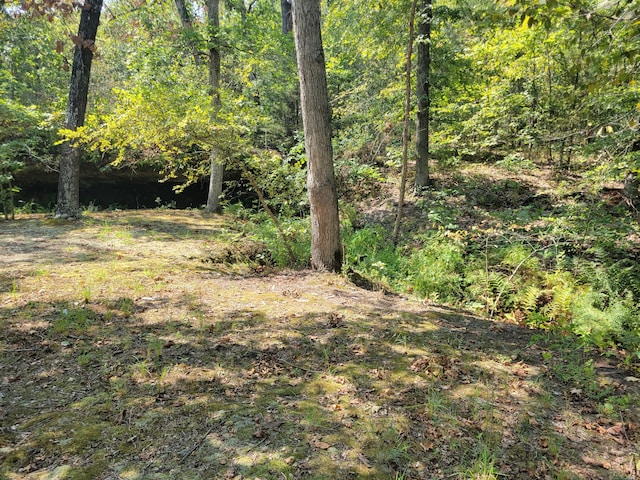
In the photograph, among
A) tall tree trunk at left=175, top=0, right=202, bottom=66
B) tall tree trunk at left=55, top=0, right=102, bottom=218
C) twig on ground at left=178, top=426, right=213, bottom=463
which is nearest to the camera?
twig on ground at left=178, top=426, right=213, bottom=463

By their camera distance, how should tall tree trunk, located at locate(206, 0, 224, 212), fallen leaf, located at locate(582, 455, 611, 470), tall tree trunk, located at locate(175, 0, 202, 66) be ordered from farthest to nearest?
tall tree trunk, located at locate(175, 0, 202, 66) < tall tree trunk, located at locate(206, 0, 224, 212) < fallen leaf, located at locate(582, 455, 611, 470)

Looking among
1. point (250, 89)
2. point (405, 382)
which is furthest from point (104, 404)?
point (250, 89)

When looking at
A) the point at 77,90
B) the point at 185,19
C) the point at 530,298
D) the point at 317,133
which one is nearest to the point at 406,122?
the point at 317,133

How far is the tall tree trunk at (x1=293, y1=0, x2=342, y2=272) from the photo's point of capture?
5.38 metres

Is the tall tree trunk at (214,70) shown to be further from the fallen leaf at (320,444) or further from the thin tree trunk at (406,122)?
the fallen leaf at (320,444)

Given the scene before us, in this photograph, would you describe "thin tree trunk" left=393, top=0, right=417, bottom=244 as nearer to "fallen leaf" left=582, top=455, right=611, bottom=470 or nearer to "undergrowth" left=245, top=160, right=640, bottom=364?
"undergrowth" left=245, top=160, right=640, bottom=364

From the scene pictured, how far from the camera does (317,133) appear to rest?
18.5 feet

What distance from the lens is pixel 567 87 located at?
31.8 ft

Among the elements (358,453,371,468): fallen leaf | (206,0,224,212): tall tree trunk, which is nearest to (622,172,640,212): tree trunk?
(358,453,371,468): fallen leaf

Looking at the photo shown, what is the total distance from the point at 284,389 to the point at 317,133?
3799mm

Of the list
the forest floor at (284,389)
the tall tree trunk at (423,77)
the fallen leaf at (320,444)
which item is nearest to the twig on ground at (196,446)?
the forest floor at (284,389)

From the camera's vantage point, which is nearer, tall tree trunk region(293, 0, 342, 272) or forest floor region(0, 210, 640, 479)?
forest floor region(0, 210, 640, 479)

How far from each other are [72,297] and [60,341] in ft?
3.68

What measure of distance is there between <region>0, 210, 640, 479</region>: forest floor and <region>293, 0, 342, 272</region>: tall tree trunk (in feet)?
3.75
